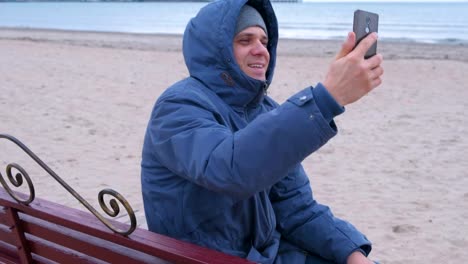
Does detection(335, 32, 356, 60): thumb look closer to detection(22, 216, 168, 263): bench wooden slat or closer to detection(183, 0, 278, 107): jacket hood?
detection(183, 0, 278, 107): jacket hood

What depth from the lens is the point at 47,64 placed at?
14328mm

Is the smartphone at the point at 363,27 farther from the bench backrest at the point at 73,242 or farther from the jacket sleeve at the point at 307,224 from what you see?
the jacket sleeve at the point at 307,224

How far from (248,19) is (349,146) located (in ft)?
17.6

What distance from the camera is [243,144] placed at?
1.49 meters

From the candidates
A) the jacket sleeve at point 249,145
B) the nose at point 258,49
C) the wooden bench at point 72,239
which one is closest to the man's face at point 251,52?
the nose at point 258,49

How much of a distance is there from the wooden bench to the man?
190 mm

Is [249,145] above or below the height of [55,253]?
above

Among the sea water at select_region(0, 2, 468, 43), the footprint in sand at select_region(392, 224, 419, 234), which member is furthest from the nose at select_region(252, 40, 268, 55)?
the sea water at select_region(0, 2, 468, 43)

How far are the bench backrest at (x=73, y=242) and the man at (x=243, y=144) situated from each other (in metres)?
0.19

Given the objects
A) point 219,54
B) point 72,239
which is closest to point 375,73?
point 219,54

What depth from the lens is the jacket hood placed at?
1.87m

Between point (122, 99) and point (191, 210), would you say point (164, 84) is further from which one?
point (191, 210)

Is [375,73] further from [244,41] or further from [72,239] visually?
[72,239]

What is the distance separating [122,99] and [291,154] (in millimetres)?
8786
